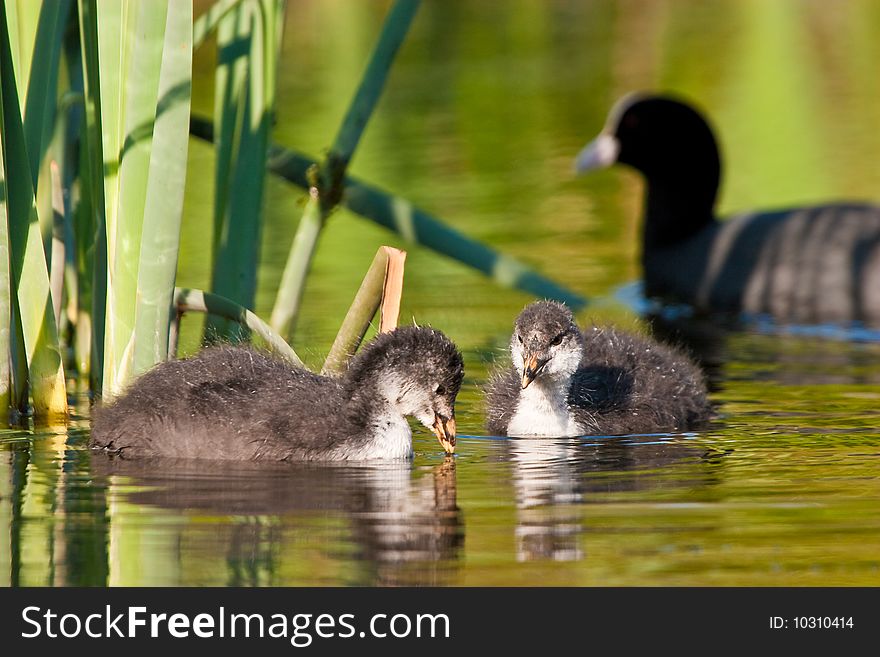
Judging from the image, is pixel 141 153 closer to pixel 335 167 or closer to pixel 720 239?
pixel 335 167

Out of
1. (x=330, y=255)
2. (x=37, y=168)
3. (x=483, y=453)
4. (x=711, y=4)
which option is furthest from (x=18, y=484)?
(x=711, y=4)

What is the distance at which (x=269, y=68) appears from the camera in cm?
754

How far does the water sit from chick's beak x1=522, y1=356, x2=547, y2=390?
280mm

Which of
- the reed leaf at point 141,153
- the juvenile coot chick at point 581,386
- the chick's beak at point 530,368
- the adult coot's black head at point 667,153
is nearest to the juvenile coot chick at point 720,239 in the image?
the adult coot's black head at point 667,153

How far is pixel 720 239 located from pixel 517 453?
6.30 m

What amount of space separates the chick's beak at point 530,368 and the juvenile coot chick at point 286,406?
449 mm

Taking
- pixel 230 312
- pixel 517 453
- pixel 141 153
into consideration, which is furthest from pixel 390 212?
pixel 141 153

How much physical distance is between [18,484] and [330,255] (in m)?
6.79
